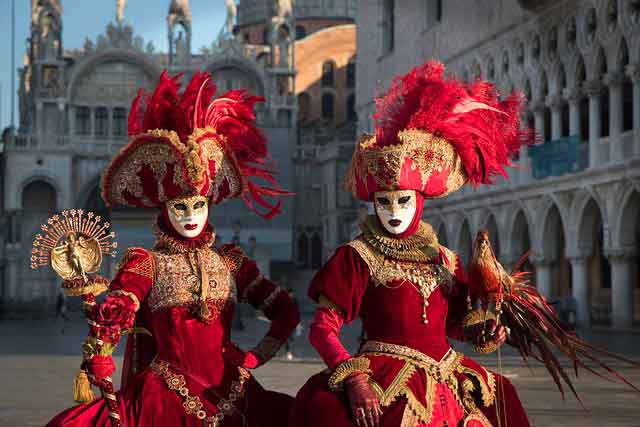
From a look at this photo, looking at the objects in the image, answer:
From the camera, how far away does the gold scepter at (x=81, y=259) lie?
5.30 m

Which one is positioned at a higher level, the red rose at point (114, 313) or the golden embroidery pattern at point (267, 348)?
the red rose at point (114, 313)

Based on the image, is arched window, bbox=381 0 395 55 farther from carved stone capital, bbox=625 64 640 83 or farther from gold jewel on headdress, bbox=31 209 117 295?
gold jewel on headdress, bbox=31 209 117 295

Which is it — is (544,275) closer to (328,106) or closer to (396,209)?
(396,209)

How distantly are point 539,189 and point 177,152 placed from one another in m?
23.7

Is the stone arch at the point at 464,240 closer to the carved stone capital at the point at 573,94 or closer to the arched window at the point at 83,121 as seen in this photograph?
the carved stone capital at the point at 573,94

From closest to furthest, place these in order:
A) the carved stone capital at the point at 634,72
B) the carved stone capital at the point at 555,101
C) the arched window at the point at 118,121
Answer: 1. the carved stone capital at the point at 634,72
2. the carved stone capital at the point at 555,101
3. the arched window at the point at 118,121

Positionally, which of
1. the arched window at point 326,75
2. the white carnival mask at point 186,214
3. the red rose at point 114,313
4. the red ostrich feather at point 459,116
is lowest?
the red rose at point 114,313

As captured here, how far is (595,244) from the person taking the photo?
28719 millimetres

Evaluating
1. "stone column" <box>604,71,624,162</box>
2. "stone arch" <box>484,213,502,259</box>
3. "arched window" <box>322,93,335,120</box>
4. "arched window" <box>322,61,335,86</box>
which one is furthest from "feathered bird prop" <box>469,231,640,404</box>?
"arched window" <box>322,61,335,86</box>

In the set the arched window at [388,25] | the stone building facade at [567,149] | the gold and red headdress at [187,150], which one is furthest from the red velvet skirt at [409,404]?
the arched window at [388,25]

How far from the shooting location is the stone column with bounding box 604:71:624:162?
25375 millimetres

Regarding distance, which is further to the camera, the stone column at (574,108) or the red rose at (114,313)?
the stone column at (574,108)

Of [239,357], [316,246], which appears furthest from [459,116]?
[316,246]

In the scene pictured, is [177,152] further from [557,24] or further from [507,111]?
[557,24]
